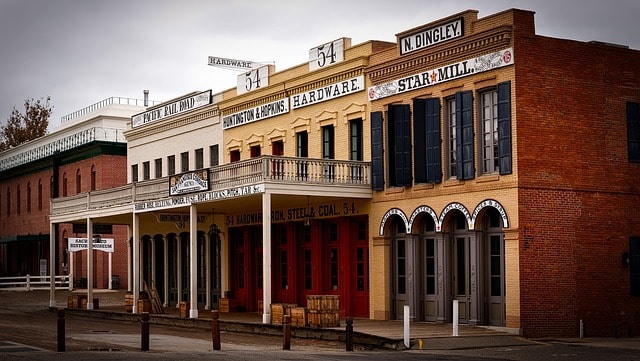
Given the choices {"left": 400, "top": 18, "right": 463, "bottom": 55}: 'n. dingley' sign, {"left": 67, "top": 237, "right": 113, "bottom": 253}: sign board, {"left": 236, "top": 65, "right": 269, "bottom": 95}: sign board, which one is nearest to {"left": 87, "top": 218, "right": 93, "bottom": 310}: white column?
{"left": 67, "top": 237, "right": 113, "bottom": 253}: sign board

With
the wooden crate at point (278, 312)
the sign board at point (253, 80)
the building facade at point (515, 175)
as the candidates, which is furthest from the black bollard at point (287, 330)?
the sign board at point (253, 80)

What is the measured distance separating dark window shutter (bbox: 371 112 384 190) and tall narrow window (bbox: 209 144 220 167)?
10.5 m

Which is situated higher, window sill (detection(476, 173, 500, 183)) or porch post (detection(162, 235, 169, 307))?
window sill (detection(476, 173, 500, 183))

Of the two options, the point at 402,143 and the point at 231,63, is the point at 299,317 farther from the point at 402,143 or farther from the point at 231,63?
the point at 231,63

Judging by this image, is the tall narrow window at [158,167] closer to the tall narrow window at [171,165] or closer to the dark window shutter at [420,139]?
the tall narrow window at [171,165]

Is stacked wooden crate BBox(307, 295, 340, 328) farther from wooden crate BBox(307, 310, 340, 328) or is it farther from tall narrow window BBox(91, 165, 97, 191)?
tall narrow window BBox(91, 165, 97, 191)

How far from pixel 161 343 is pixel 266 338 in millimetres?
3515

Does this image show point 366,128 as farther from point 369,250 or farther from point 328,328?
point 328,328

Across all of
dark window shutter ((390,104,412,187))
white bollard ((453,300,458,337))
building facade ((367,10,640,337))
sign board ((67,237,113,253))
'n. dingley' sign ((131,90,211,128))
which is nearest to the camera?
white bollard ((453,300,458,337))

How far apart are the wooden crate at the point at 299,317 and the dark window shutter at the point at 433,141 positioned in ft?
17.0

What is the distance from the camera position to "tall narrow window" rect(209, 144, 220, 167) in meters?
41.1

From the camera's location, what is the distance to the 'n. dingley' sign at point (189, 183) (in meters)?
33.4

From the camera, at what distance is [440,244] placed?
2934 cm

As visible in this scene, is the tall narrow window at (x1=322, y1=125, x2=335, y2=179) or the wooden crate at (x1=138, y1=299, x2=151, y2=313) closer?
the tall narrow window at (x1=322, y1=125, x2=335, y2=179)
